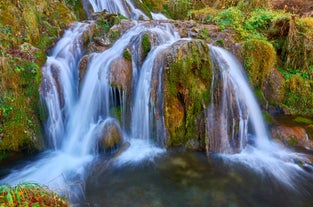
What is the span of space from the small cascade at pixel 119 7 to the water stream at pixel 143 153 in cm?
335

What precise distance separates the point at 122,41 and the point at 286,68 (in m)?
5.61

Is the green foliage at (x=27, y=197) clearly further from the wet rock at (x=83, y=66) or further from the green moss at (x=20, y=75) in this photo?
the wet rock at (x=83, y=66)

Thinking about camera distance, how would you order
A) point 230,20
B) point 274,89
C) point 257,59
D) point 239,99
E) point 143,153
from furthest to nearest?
1. point 230,20
2. point 274,89
3. point 257,59
4. point 239,99
5. point 143,153

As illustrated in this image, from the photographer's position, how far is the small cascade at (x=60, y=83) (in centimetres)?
619

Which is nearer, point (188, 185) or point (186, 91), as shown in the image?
point (188, 185)

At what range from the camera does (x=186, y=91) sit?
5.93 metres

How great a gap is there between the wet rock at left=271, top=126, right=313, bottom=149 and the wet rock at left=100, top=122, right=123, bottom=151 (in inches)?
163

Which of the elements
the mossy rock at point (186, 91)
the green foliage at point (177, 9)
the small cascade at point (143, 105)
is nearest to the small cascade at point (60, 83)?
the small cascade at point (143, 105)

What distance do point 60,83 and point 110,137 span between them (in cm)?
225

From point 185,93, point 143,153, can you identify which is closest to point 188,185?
point 143,153

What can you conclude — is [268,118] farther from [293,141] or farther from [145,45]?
[145,45]

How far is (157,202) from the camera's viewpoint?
4234 millimetres

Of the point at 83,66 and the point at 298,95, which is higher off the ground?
the point at 83,66

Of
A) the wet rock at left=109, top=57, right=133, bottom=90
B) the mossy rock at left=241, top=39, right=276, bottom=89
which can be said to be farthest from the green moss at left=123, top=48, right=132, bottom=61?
the mossy rock at left=241, top=39, right=276, bottom=89
